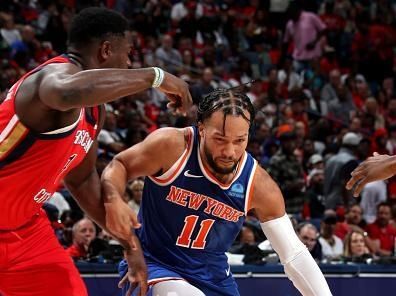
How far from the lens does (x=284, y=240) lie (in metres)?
4.67

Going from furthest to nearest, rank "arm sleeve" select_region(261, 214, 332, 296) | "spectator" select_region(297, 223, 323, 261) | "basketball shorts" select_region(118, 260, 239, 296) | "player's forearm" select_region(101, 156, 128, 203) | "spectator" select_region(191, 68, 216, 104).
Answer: "spectator" select_region(191, 68, 216, 104)
"spectator" select_region(297, 223, 323, 261)
"arm sleeve" select_region(261, 214, 332, 296)
"basketball shorts" select_region(118, 260, 239, 296)
"player's forearm" select_region(101, 156, 128, 203)

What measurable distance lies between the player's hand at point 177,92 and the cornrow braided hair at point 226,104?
1.27ft

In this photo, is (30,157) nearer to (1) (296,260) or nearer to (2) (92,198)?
(2) (92,198)

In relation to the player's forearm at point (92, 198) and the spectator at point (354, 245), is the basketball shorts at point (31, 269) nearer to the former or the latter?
the player's forearm at point (92, 198)

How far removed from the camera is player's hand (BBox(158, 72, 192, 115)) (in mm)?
3934

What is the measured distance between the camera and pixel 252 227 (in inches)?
351

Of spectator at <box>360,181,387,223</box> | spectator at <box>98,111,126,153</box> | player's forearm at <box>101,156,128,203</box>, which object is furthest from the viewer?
spectator at <box>360,181,387,223</box>

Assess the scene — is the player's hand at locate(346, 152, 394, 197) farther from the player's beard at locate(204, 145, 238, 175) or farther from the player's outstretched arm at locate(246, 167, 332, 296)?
the player's beard at locate(204, 145, 238, 175)

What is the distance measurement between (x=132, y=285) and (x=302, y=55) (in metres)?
12.8

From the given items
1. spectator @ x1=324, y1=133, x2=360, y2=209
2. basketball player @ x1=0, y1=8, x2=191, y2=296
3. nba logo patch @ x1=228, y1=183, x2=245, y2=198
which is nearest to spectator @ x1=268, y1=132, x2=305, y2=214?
spectator @ x1=324, y1=133, x2=360, y2=209

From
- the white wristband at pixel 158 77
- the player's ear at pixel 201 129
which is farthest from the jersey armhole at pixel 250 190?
the white wristband at pixel 158 77

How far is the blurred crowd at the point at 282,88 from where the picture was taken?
9.22 metres

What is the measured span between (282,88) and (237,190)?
10.9m

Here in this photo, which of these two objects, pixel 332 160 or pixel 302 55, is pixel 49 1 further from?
pixel 332 160
